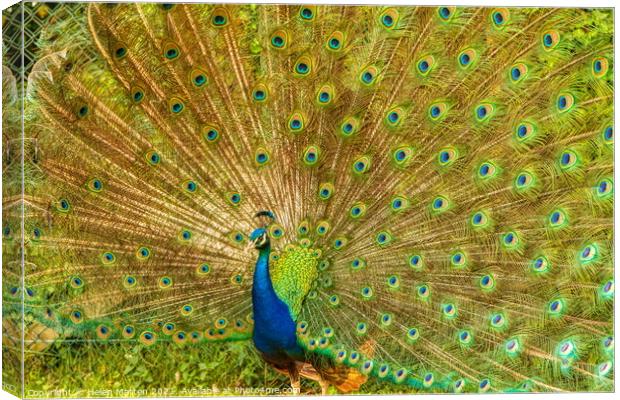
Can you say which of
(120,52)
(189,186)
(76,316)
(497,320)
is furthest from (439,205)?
(76,316)

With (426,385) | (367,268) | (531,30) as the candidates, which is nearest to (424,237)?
(367,268)

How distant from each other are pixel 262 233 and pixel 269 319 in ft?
1.81

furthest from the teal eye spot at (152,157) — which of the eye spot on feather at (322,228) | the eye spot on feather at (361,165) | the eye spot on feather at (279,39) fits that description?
the eye spot on feather at (361,165)

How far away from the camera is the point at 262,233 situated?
6.36 meters

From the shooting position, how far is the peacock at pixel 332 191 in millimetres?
6191

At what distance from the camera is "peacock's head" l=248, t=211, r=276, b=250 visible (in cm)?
636

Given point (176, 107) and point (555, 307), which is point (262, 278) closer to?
point (176, 107)

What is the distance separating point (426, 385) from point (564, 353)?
0.93m

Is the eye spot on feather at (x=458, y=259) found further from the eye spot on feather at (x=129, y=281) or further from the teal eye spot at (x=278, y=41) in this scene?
the eye spot on feather at (x=129, y=281)

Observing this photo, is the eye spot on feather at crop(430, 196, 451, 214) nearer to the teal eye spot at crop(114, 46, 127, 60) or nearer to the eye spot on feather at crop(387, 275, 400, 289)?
the eye spot on feather at crop(387, 275, 400, 289)

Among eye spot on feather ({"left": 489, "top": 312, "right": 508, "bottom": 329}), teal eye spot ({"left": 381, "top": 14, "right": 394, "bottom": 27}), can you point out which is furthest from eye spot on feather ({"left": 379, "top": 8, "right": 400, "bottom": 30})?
eye spot on feather ({"left": 489, "top": 312, "right": 508, "bottom": 329})

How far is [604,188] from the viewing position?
6.61m

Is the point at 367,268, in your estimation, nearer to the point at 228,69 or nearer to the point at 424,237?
the point at 424,237

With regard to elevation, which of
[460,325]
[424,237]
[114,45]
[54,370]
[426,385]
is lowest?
[54,370]
